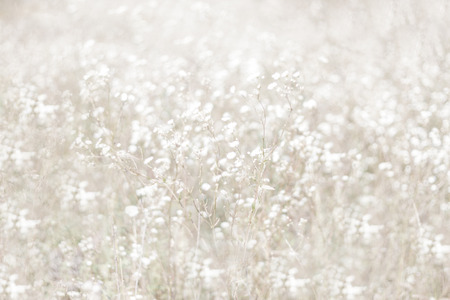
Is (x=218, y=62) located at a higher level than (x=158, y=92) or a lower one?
higher

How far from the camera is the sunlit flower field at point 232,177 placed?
307 centimetres

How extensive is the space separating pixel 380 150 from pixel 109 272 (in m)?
3.11

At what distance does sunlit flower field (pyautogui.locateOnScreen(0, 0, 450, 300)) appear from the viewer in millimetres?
3070

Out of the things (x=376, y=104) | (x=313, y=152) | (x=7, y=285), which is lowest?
(x=7, y=285)

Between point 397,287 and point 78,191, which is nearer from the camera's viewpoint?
point 397,287

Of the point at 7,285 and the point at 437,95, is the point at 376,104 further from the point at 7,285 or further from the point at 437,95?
the point at 7,285

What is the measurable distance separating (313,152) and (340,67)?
3841 millimetres

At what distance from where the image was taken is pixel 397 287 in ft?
10.9

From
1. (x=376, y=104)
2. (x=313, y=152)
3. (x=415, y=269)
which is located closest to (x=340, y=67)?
(x=376, y=104)

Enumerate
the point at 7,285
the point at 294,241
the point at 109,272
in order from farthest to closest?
1. the point at 294,241
2. the point at 109,272
3. the point at 7,285

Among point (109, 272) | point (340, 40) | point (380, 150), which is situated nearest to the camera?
point (109, 272)

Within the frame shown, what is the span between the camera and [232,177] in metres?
2.96

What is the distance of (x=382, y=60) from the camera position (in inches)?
292

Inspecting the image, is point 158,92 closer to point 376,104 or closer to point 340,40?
point 376,104
